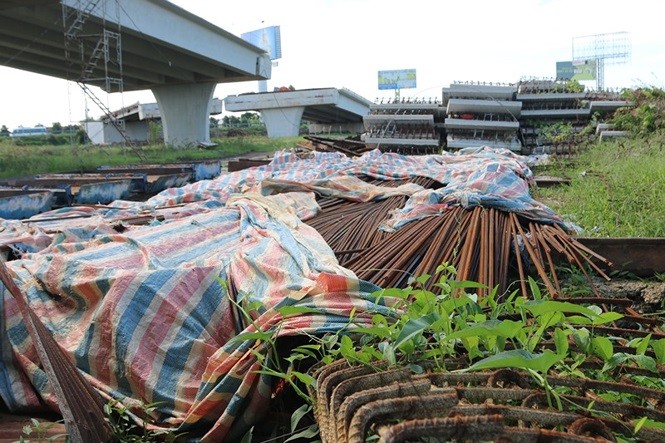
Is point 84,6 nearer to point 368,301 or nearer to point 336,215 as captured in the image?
point 336,215

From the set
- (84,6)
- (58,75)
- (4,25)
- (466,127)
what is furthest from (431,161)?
(58,75)

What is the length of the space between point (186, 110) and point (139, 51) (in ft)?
28.0

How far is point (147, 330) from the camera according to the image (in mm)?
2361

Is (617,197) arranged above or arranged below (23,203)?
below

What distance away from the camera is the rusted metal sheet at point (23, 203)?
5.67 metres

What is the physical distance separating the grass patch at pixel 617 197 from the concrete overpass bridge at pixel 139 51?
15379mm

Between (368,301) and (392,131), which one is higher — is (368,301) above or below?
below

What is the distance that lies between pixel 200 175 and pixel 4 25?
1373 cm

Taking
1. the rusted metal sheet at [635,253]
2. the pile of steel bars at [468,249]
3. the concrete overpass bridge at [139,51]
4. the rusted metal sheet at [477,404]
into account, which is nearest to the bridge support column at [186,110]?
the concrete overpass bridge at [139,51]

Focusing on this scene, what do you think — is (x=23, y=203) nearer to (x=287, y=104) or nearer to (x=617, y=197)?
(x=617, y=197)

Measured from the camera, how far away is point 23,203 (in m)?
5.88

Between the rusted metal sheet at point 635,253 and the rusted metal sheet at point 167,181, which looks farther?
the rusted metal sheet at point 167,181

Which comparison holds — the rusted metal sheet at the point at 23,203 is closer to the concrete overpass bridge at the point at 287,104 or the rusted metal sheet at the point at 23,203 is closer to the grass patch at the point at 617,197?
the grass patch at the point at 617,197

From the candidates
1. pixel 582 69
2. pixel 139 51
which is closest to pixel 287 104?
pixel 139 51
